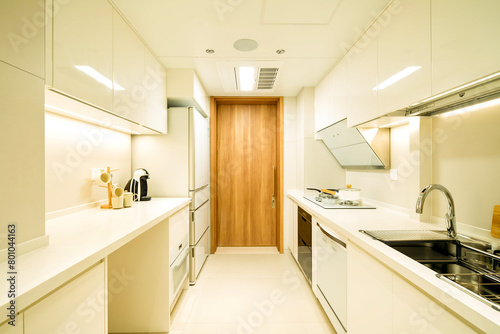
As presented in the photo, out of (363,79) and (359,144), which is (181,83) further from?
(359,144)

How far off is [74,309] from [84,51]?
3.86ft

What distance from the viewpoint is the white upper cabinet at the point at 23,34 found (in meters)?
0.75

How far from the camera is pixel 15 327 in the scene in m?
0.57

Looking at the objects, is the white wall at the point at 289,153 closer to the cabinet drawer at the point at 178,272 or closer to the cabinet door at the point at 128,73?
the cabinet drawer at the point at 178,272

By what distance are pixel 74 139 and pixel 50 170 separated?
0.29 metres

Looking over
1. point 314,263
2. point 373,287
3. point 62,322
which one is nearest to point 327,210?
point 314,263

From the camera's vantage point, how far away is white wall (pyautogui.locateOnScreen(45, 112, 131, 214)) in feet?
4.53

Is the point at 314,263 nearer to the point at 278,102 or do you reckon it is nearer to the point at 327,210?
the point at 327,210

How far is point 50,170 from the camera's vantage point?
138 cm

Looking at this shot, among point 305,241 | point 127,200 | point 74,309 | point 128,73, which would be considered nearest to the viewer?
point 74,309

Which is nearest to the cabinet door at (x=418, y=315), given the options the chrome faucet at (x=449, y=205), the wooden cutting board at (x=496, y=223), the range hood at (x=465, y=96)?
the chrome faucet at (x=449, y=205)

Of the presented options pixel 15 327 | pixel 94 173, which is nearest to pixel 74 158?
pixel 94 173

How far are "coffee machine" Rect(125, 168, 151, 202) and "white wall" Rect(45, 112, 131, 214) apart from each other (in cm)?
17

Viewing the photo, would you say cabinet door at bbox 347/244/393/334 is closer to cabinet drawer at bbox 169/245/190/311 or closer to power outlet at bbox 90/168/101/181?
cabinet drawer at bbox 169/245/190/311
